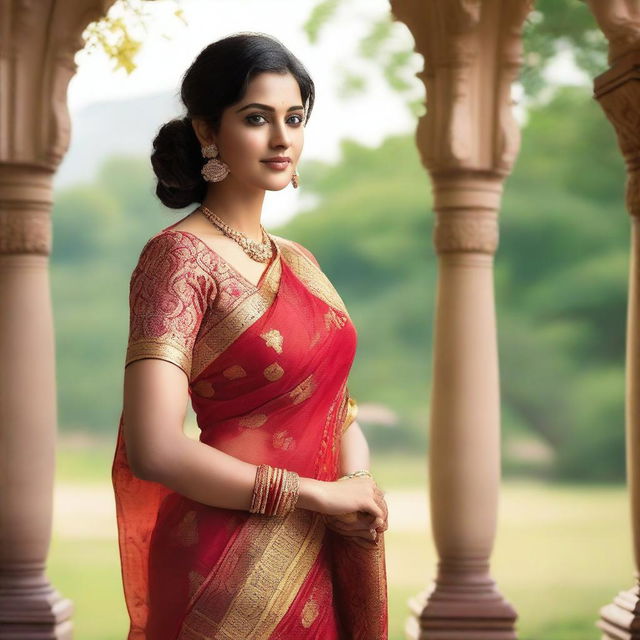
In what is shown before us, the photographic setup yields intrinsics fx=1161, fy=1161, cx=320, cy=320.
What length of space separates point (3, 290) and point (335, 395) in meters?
2.48

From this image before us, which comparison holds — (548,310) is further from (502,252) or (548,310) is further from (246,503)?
(246,503)

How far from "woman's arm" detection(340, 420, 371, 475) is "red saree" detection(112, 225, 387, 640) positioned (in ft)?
0.09

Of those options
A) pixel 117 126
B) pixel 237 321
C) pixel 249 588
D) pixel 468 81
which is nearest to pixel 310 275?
pixel 237 321

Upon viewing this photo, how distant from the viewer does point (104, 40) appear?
4.26 metres

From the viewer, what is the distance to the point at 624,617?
3680 mm

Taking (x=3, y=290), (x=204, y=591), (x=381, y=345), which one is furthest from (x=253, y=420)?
(x=381, y=345)

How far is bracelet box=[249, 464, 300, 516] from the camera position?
2.02m

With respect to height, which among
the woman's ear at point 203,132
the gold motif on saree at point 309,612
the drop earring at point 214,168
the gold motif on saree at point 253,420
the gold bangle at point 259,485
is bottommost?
the gold motif on saree at point 309,612

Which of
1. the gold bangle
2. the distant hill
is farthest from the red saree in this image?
the distant hill

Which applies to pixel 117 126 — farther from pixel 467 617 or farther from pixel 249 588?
pixel 249 588

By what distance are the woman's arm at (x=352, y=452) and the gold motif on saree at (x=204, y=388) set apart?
Answer: 302 millimetres

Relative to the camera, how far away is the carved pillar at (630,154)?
11.6 ft

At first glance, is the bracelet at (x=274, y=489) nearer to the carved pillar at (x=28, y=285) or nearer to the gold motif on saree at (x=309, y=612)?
the gold motif on saree at (x=309, y=612)

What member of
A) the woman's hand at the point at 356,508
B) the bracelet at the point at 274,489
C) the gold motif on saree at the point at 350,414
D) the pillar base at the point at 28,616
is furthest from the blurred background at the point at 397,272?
the bracelet at the point at 274,489
